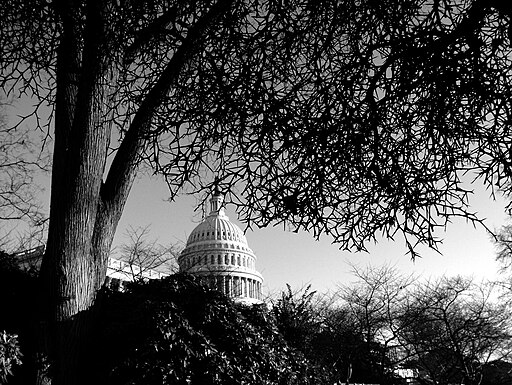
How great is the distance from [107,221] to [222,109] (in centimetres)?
248

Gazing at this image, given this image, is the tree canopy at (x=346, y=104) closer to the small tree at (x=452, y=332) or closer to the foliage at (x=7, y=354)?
the foliage at (x=7, y=354)

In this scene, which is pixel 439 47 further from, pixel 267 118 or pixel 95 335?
pixel 95 335

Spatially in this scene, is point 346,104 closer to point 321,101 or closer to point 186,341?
point 321,101

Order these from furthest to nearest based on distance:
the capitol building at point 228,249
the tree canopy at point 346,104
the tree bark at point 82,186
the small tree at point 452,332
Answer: the capitol building at point 228,249 → the small tree at point 452,332 → the tree bark at point 82,186 → the tree canopy at point 346,104

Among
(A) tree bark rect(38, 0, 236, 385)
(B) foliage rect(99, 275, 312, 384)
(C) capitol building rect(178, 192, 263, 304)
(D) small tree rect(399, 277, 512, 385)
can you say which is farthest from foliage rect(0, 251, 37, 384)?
(C) capitol building rect(178, 192, 263, 304)

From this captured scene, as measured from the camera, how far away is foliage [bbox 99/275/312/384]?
4.11m

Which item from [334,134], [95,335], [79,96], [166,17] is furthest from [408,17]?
[95,335]

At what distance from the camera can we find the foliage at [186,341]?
4109 millimetres

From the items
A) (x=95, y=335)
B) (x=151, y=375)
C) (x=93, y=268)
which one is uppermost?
(x=93, y=268)

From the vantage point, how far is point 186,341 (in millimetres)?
4293

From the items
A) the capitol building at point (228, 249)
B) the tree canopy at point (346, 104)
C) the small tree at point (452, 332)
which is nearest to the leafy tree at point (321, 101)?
the tree canopy at point (346, 104)

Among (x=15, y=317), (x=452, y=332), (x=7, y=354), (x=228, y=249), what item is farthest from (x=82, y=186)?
(x=228, y=249)

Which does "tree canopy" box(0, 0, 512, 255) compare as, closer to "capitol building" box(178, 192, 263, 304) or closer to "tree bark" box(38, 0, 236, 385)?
"tree bark" box(38, 0, 236, 385)

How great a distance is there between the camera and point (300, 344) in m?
6.61
